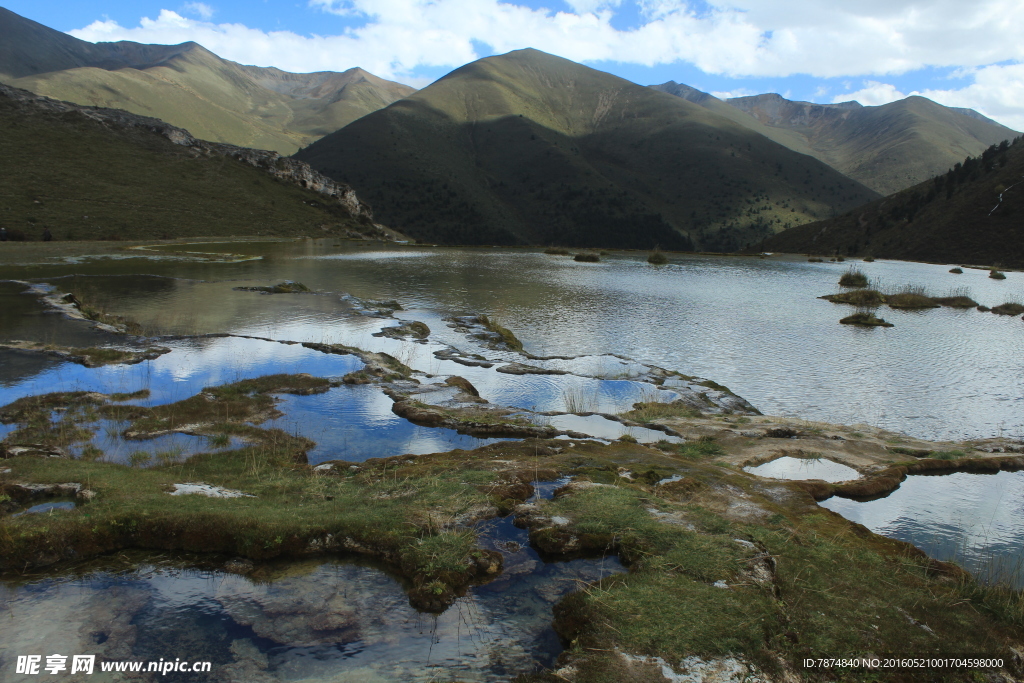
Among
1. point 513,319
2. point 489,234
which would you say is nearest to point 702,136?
point 489,234

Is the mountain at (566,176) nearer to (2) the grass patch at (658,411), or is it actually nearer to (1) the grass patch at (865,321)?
(1) the grass patch at (865,321)

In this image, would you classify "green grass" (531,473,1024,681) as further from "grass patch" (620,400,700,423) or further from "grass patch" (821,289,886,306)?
"grass patch" (821,289,886,306)

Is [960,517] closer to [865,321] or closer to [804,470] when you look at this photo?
[804,470]

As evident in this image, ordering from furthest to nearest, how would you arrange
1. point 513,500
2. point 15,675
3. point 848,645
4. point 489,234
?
point 489,234 < point 513,500 < point 848,645 < point 15,675

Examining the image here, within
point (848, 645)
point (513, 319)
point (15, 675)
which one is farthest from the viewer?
point (513, 319)

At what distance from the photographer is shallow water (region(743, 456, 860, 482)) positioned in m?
8.76

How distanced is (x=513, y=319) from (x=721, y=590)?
792 inches

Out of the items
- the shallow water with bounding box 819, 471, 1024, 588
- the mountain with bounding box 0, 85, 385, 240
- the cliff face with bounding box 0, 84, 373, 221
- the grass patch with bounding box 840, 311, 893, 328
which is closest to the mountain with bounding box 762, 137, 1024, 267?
the grass patch with bounding box 840, 311, 893, 328

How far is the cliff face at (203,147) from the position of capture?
258 feet

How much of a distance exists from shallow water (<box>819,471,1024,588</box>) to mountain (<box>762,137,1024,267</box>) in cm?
6892

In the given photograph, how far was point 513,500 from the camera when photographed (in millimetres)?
6805

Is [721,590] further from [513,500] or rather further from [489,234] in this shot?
[489,234]

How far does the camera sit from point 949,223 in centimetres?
7088

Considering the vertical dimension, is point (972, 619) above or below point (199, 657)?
above
